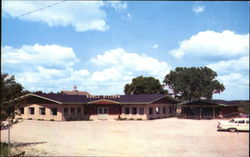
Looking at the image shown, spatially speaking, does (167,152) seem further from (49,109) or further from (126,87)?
(126,87)

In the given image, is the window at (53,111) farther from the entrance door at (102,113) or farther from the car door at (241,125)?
the car door at (241,125)

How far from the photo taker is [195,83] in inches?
2997

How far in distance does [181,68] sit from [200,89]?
763cm

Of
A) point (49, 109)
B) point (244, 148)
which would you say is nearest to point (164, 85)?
point (49, 109)

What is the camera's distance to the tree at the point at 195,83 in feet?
246

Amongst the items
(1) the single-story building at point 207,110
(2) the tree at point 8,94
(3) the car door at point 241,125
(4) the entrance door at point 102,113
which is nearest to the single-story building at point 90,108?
(4) the entrance door at point 102,113

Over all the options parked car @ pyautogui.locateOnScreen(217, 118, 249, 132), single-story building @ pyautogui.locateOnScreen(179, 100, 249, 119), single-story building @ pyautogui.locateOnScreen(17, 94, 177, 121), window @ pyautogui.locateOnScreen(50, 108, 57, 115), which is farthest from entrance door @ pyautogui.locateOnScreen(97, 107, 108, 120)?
parked car @ pyautogui.locateOnScreen(217, 118, 249, 132)

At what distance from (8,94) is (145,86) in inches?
2496

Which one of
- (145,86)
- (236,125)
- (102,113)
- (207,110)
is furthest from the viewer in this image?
(145,86)

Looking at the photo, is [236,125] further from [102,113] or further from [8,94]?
[102,113]

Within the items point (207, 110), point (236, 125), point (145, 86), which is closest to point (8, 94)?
point (236, 125)

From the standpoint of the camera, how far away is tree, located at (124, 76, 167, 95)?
80250 mm

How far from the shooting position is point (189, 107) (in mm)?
52344

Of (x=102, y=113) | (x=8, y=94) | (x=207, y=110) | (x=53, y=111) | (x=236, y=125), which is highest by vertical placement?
(x=8, y=94)
